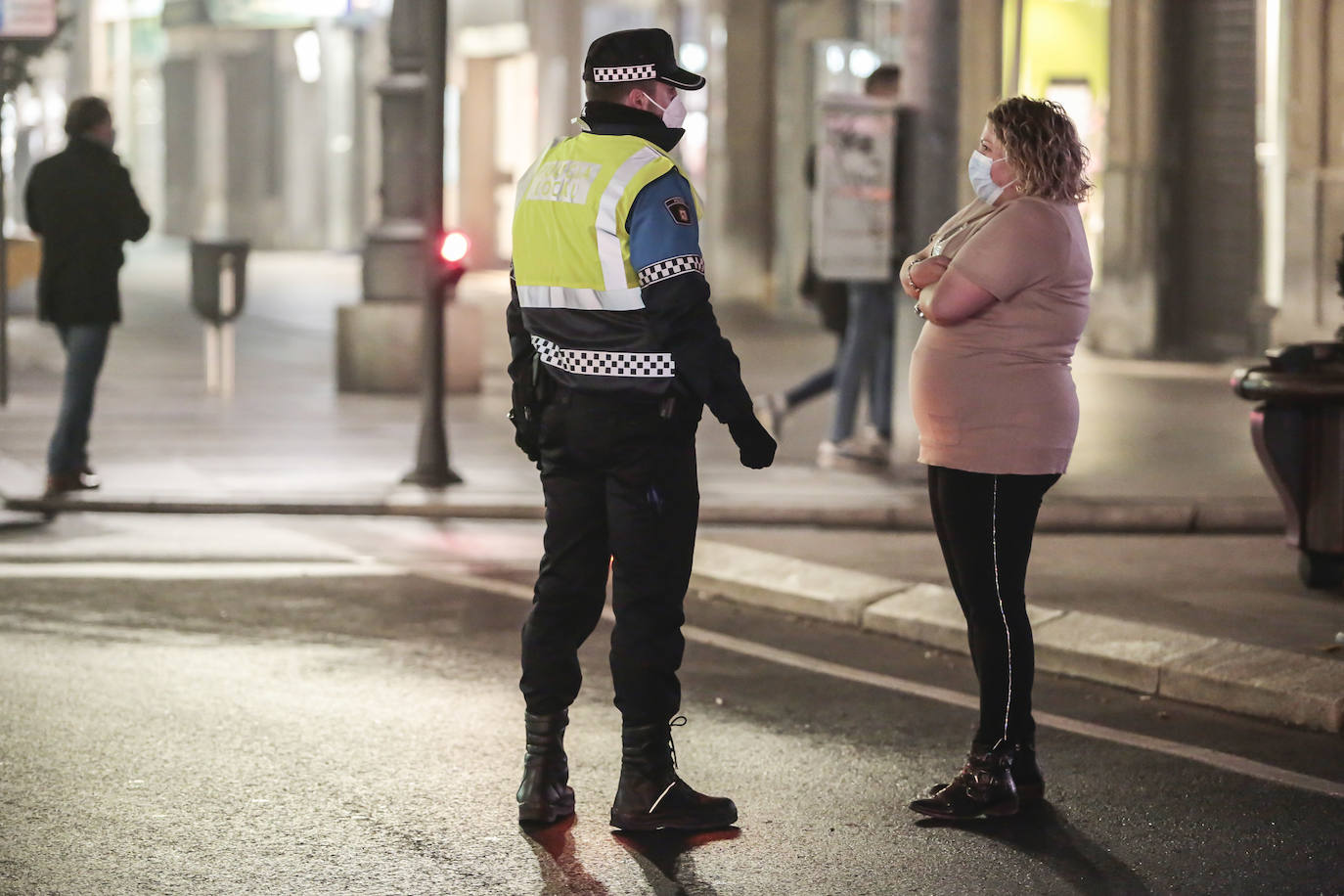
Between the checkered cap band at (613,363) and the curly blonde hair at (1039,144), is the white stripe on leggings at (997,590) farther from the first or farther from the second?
the checkered cap band at (613,363)

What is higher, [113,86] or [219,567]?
[113,86]

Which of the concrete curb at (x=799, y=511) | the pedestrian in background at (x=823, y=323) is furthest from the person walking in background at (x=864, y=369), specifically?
the concrete curb at (x=799, y=511)

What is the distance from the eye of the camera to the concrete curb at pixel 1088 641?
6.98 meters

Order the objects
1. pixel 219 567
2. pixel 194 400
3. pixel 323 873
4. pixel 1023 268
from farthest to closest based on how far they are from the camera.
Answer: pixel 194 400 → pixel 219 567 → pixel 1023 268 → pixel 323 873

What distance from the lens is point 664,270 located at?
525 cm

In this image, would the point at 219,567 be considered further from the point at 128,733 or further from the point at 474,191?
the point at 474,191

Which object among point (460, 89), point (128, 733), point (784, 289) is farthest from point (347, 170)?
point (128, 733)

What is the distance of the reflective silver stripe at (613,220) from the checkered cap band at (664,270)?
0.10 meters

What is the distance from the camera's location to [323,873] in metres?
5.18

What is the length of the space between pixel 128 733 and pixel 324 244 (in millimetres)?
37165

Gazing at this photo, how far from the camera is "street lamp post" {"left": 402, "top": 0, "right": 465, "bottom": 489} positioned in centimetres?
1170

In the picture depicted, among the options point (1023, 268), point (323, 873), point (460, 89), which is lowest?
point (323, 873)

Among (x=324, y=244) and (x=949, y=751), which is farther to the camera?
(x=324, y=244)

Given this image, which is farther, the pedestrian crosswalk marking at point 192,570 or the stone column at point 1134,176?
the stone column at point 1134,176
